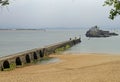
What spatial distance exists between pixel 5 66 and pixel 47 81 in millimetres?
13454

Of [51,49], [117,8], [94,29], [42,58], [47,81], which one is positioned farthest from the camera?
[94,29]

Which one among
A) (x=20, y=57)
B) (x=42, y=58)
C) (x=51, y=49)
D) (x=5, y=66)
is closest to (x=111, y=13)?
(x=5, y=66)

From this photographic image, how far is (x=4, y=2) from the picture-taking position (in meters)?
15.9

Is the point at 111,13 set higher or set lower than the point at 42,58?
higher

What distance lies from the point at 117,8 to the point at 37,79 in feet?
26.3

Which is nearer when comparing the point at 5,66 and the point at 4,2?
the point at 4,2

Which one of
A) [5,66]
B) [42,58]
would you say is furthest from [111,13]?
[42,58]

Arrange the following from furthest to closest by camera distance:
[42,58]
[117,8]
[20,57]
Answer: [42,58] → [20,57] → [117,8]

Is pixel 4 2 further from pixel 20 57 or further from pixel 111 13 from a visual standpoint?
pixel 20 57

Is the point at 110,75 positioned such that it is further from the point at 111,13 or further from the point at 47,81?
the point at 111,13

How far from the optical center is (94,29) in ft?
450

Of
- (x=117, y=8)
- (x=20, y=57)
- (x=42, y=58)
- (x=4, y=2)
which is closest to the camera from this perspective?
(x=117, y=8)

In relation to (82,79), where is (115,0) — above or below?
above

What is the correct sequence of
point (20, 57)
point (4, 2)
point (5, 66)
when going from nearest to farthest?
point (4, 2), point (5, 66), point (20, 57)
